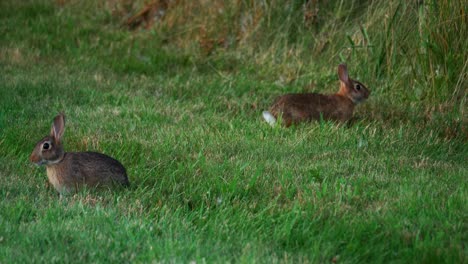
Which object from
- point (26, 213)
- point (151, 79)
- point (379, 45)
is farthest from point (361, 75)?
point (26, 213)

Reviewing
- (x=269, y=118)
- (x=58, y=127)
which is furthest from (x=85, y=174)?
(x=269, y=118)

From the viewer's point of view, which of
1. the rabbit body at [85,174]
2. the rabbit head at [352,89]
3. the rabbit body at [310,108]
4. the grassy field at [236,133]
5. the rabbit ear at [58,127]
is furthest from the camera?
the rabbit head at [352,89]

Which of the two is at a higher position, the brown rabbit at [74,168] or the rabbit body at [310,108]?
the brown rabbit at [74,168]

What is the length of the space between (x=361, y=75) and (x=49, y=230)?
17.2 feet

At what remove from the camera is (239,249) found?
192 inches

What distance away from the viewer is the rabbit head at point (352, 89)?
8625 millimetres

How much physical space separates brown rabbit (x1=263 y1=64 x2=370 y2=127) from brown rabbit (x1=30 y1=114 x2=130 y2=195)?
2.36 meters

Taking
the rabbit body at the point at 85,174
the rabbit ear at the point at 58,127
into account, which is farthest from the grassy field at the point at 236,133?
the rabbit ear at the point at 58,127

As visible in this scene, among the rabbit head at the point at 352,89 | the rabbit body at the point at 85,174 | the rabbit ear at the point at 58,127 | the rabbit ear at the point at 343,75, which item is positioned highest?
the rabbit ear at the point at 58,127

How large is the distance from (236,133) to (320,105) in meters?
0.99

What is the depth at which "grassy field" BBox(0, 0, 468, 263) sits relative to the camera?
199 inches

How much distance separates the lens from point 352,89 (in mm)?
8648

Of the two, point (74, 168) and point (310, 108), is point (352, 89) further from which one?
point (74, 168)

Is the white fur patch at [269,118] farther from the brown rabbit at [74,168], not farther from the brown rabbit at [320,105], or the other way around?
the brown rabbit at [74,168]
